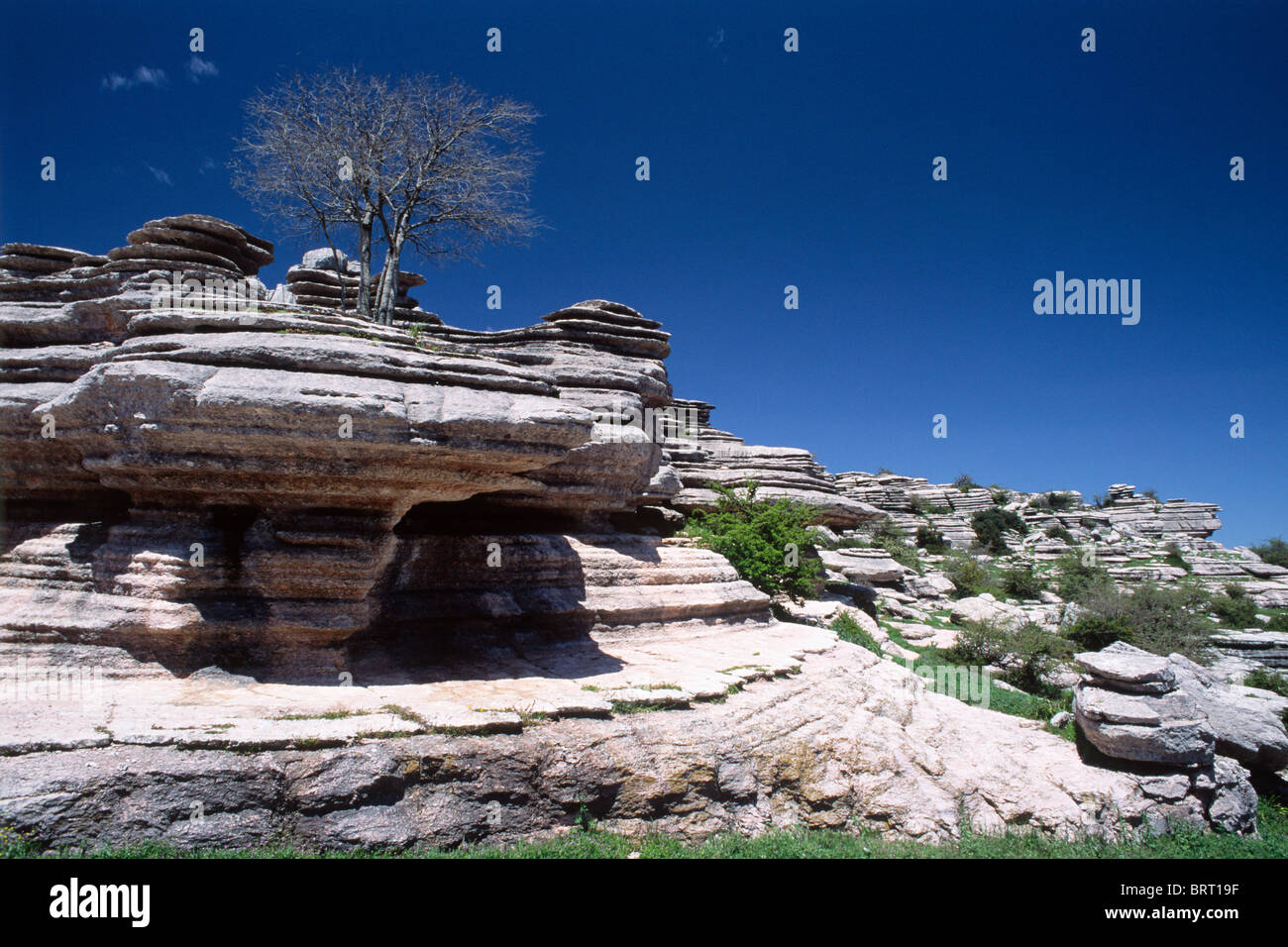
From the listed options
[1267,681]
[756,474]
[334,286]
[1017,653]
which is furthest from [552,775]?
[334,286]

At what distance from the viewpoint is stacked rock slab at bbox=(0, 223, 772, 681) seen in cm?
621

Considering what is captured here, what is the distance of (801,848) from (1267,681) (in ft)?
48.9

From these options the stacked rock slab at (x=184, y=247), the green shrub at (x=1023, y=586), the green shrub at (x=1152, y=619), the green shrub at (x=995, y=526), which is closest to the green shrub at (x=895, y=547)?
the green shrub at (x=1023, y=586)

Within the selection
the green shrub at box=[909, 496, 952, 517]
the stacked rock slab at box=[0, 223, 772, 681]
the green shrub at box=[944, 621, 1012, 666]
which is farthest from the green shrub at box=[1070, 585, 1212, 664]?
the green shrub at box=[909, 496, 952, 517]

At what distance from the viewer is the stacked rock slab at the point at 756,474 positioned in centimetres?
1778

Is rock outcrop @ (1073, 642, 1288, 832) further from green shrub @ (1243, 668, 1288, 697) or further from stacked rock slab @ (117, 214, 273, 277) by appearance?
stacked rock slab @ (117, 214, 273, 277)

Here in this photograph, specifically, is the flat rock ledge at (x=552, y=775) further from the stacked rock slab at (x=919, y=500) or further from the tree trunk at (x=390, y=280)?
the stacked rock slab at (x=919, y=500)

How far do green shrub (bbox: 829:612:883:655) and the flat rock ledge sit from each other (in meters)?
4.99

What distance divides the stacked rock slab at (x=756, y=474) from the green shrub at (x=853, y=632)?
4.16m

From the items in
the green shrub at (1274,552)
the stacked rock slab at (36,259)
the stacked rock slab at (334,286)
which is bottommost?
the green shrub at (1274,552)

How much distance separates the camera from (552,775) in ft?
18.6

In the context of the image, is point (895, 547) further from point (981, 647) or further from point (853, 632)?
point (853, 632)

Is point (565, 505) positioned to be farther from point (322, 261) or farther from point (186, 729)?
point (322, 261)
